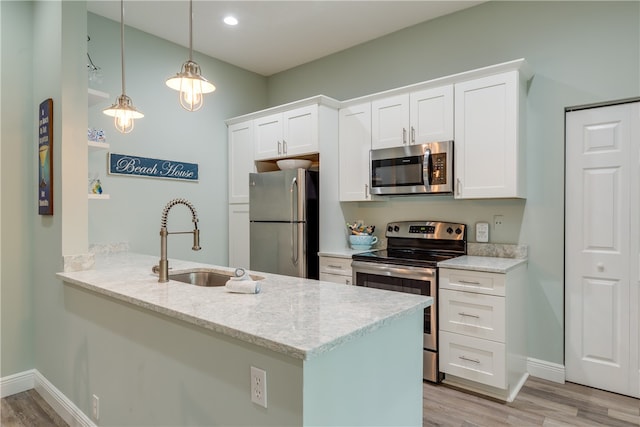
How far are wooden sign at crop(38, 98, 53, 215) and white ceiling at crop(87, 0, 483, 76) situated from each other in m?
1.27

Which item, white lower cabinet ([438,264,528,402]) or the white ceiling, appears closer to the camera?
white lower cabinet ([438,264,528,402])

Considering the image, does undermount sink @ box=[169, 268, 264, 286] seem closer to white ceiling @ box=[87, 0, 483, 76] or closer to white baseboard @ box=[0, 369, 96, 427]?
white baseboard @ box=[0, 369, 96, 427]

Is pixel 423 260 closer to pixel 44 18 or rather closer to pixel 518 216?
pixel 518 216

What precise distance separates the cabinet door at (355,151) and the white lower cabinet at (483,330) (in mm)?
1198

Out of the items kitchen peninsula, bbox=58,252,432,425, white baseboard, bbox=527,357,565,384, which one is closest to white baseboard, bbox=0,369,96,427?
kitchen peninsula, bbox=58,252,432,425

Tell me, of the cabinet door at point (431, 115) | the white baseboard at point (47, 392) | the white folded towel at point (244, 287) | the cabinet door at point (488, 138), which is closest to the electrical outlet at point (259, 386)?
the white folded towel at point (244, 287)

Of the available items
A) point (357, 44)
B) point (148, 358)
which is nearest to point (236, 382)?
point (148, 358)

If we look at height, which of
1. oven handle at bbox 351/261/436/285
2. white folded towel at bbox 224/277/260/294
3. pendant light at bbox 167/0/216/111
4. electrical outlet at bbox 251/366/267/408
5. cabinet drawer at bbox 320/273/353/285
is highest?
pendant light at bbox 167/0/216/111

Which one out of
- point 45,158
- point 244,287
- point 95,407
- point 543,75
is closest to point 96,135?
point 45,158

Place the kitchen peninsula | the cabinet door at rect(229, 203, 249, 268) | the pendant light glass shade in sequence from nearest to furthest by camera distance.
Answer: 1. the kitchen peninsula
2. the pendant light glass shade
3. the cabinet door at rect(229, 203, 249, 268)

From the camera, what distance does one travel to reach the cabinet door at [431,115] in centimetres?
308

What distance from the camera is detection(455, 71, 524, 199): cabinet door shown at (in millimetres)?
2783

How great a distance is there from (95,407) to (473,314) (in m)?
2.41

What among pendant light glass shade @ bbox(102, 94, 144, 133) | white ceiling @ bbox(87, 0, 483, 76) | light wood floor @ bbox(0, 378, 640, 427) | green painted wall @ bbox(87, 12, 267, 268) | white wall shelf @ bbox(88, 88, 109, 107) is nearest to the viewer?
light wood floor @ bbox(0, 378, 640, 427)
